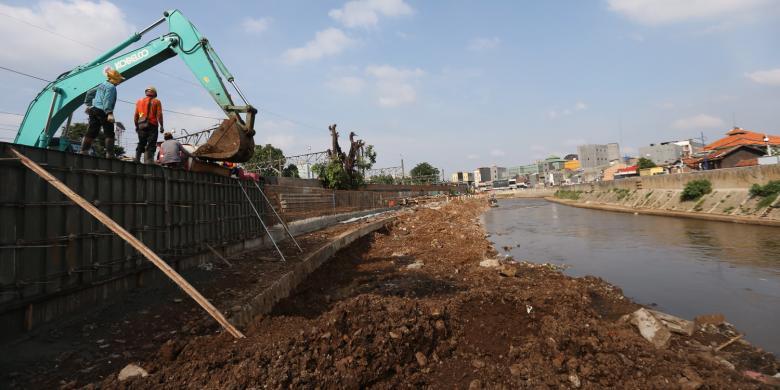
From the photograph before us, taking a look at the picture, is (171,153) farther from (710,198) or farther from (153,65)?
(710,198)

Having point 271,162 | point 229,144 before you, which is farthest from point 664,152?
point 229,144

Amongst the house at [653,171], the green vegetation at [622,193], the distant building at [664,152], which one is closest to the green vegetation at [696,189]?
the green vegetation at [622,193]

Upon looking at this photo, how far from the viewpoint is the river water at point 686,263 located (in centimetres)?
866

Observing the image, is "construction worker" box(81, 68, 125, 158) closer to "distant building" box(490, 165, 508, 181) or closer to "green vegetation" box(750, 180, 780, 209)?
"green vegetation" box(750, 180, 780, 209)

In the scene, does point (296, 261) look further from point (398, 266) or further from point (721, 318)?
point (721, 318)

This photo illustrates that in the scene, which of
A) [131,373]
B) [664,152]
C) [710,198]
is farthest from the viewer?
[664,152]

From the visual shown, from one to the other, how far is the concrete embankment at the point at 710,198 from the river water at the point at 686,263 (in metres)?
1.43

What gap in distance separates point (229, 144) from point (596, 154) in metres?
168

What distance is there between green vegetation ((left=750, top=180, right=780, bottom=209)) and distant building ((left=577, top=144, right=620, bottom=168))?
139 meters

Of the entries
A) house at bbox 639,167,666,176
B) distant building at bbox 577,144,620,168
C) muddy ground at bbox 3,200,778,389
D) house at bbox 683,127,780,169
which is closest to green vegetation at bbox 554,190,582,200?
house at bbox 639,167,666,176

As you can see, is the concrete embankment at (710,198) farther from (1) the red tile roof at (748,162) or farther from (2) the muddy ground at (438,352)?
(2) the muddy ground at (438,352)

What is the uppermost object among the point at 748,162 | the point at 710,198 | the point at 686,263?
the point at 748,162

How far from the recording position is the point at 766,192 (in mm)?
22906

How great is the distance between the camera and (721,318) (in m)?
7.33
